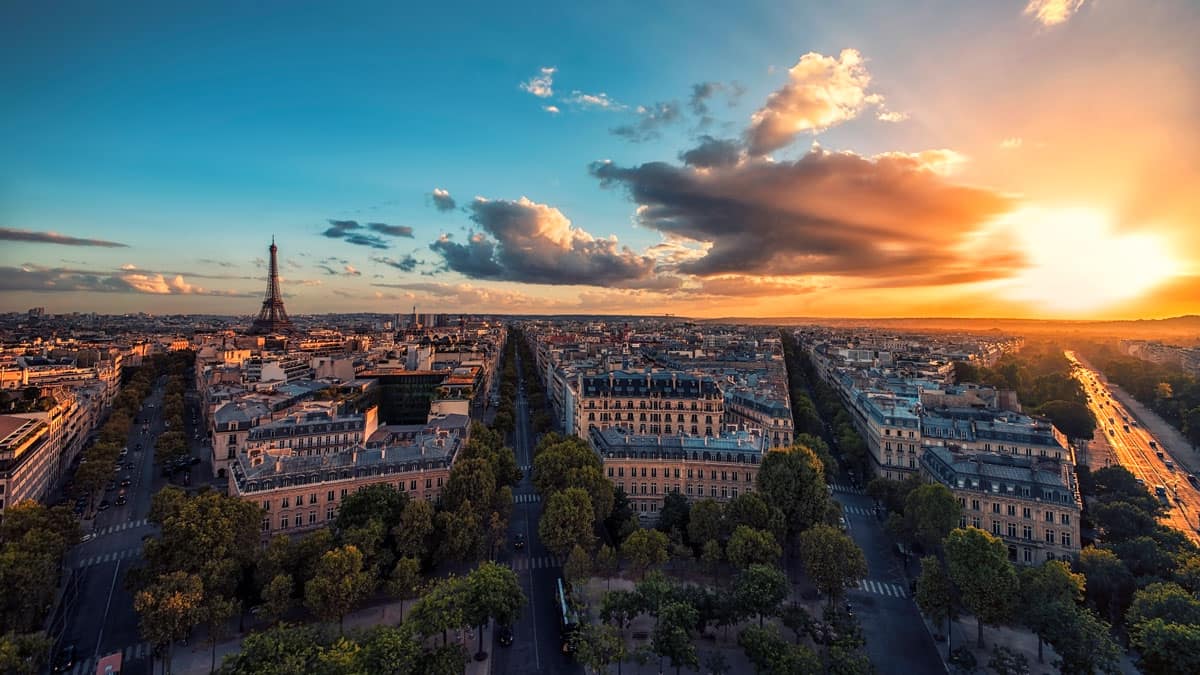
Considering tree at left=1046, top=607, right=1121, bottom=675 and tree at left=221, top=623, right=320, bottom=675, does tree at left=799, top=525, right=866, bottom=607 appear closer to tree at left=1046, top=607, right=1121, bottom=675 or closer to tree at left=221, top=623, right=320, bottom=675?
tree at left=1046, top=607, right=1121, bottom=675

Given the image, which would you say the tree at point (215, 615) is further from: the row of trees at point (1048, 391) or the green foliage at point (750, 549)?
the row of trees at point (1048, 391)

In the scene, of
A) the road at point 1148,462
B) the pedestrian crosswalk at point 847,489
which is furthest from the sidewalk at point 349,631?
the road at point 1148,462

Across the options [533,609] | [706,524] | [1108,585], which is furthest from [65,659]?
[1108,585]

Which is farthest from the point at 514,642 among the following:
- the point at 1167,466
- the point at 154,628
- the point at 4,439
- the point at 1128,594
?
the point at 1167,466

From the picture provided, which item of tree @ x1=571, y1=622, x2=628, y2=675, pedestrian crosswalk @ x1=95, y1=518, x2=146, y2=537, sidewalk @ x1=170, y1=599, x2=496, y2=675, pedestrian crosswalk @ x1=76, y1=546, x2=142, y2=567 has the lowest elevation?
sidewalk @ x1=170, y1=599, x2=496, y2=675

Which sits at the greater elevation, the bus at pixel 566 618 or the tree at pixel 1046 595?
the tree at pixel 1046 595

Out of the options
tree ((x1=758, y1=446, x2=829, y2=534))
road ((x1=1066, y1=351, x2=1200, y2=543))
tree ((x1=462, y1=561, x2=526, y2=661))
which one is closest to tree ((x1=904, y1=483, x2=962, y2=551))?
tree ((x1=758, y1=446, x2=829, y2=534))

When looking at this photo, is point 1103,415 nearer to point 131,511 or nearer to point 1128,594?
point 1128,594
